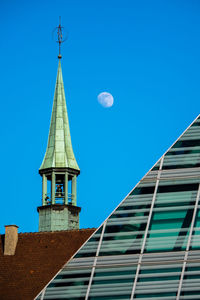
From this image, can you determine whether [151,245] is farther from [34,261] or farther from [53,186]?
[53,186]

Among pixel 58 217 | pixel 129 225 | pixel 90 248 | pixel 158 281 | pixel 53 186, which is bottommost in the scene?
pixel 158 281

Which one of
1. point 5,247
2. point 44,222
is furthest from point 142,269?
point 44,222

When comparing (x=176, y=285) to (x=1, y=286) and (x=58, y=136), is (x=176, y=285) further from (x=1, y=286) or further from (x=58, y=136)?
(x=58, y=136)

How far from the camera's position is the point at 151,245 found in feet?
77.0

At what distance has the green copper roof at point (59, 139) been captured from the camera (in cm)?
4756

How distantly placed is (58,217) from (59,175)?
10.5 feet

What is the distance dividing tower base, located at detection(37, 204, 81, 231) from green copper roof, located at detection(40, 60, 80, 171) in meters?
2.68

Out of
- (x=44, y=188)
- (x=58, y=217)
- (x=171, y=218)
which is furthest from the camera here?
(x=44, y=188)

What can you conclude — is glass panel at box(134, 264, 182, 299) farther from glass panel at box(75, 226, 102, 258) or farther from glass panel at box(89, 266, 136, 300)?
glass panel at box(75, 226, 102, 258)

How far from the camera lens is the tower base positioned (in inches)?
1759

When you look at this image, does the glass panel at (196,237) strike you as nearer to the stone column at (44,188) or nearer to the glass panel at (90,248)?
the glass panel at (90,248)

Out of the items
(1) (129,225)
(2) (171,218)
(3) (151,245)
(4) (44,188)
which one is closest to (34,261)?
(1) (129,225)

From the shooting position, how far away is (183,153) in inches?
973

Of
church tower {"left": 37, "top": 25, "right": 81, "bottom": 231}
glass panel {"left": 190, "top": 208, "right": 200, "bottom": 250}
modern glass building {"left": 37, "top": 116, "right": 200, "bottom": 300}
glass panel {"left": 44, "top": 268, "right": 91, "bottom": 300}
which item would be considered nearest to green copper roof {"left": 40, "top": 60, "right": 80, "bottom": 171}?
church tower {"left": 37, "top": 25, "right": 81, "bottom": 231}
